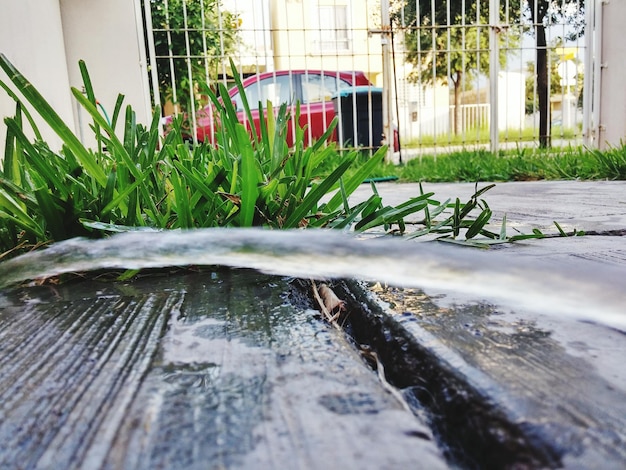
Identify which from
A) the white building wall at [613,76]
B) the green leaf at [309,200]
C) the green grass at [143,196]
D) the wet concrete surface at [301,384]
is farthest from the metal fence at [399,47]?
the wet concrete surface at [301,384]

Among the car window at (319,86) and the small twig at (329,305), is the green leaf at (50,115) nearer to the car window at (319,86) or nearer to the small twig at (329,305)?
the small twig at (329,305)

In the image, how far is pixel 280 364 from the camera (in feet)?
1.60

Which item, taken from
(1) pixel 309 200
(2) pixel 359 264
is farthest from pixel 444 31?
(2) pixel 359 264

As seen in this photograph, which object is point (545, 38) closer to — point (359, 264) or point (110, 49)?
point (110, 49)

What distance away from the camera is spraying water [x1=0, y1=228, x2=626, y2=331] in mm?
623

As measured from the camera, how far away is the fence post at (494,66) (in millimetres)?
5211

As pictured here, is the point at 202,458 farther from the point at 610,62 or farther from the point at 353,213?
the point at 610,62

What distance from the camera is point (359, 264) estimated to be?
0.74m

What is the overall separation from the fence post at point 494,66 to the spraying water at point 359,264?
187 inches

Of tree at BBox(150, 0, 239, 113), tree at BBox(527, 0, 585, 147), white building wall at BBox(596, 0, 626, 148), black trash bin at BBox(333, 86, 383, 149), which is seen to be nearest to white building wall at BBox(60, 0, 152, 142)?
tree at BBox(150, 0, 239, 113)

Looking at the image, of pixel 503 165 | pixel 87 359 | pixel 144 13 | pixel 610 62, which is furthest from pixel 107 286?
pixel 610 62

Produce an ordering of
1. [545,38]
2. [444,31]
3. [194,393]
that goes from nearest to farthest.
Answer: [194,393], [545,38], [444,31]

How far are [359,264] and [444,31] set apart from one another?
8509 mm

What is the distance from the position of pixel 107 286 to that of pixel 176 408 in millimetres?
445
